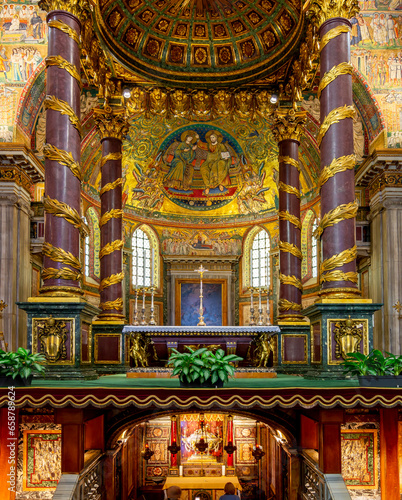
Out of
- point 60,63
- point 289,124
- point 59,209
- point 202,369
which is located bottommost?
point 202,369

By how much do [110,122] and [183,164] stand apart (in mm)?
9392

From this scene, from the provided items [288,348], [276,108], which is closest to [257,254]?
[276,108]

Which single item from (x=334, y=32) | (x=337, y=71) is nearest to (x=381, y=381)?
(x=337, y=71)

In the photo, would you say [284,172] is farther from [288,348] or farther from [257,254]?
[257,254]

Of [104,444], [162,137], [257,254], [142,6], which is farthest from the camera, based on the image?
[257,254]

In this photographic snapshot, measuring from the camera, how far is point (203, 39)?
1712cm

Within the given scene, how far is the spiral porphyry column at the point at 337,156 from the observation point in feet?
32.9

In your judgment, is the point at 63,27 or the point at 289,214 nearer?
the point at 63,27

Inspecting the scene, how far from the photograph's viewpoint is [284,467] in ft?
36.4

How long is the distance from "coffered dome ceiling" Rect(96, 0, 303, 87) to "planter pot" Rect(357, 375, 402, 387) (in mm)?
10191

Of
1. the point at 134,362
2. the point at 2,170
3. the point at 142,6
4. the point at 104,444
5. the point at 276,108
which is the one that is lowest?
the point at 104,444

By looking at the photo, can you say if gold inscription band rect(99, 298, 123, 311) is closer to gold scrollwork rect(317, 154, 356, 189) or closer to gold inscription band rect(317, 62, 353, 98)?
gold scrollwork rect(317, 154, 356, 189)

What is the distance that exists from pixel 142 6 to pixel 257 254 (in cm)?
1294

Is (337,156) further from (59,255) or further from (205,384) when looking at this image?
(59,255)
